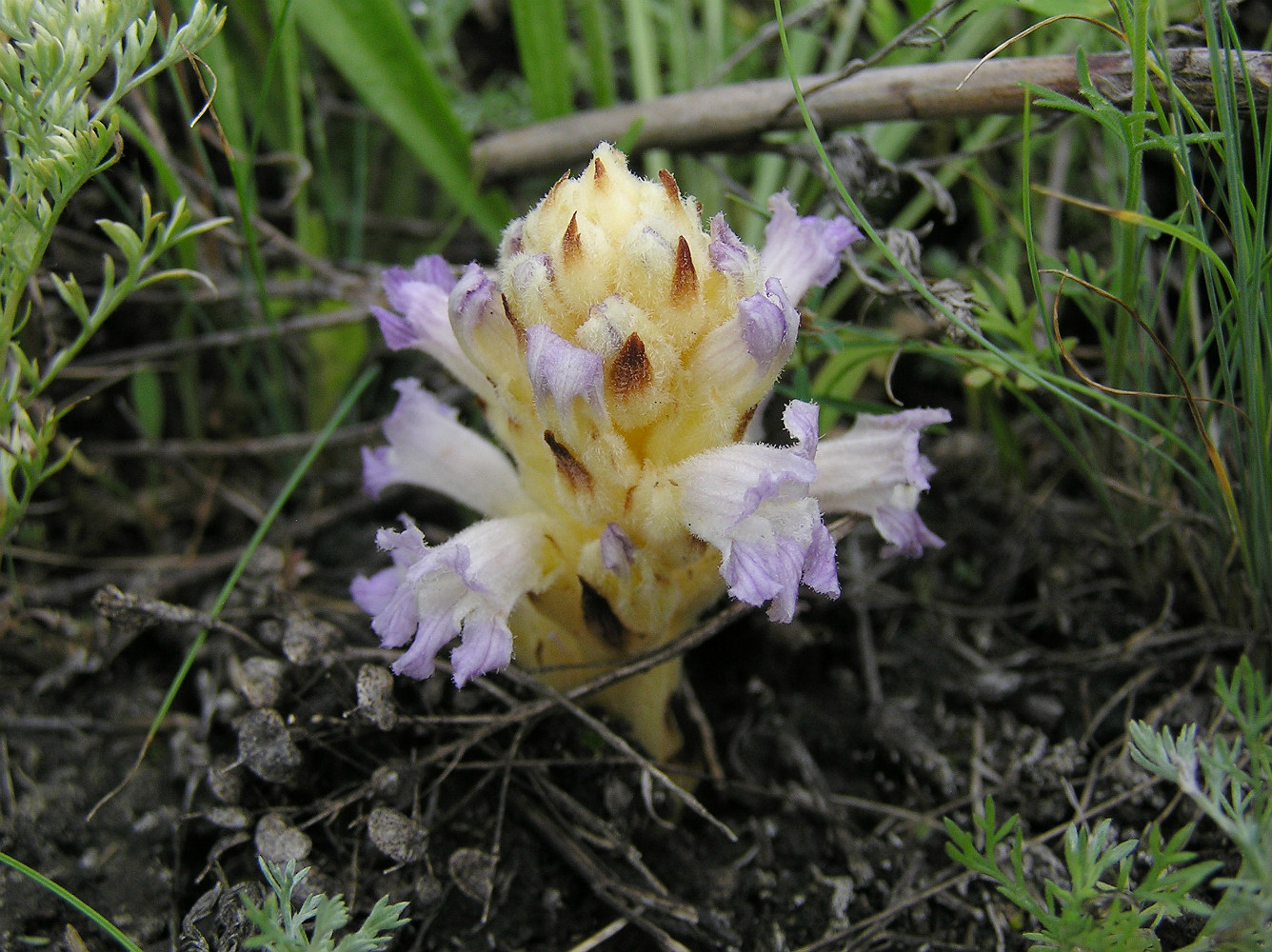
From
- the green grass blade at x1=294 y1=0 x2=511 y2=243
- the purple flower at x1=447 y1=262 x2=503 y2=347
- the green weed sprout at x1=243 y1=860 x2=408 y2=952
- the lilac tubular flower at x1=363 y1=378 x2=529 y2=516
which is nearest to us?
the green weed sprout at x1=243 y1=860 x2=408 y2=952

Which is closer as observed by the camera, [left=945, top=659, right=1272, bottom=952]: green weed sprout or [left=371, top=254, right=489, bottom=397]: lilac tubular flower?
[left=945, top=659, right=1272, bottom=952]: green weed sprout

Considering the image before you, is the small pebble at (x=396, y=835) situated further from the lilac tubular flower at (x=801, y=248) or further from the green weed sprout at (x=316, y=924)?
the lilac tubular flower at (x=801, y=248)

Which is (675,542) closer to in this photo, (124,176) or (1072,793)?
(1072,793)

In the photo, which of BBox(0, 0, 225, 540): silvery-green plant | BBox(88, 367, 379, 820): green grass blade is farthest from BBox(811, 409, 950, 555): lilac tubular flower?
BBox(0, 0, 225, 540): silvery-green plant

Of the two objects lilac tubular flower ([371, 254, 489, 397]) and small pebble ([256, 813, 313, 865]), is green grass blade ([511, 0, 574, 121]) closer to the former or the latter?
lilac tubular flower ([371, 254, 489, 397])

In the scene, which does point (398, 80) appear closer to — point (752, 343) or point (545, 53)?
point (545, 53)

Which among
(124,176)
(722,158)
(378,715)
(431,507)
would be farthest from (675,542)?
(124,176)
